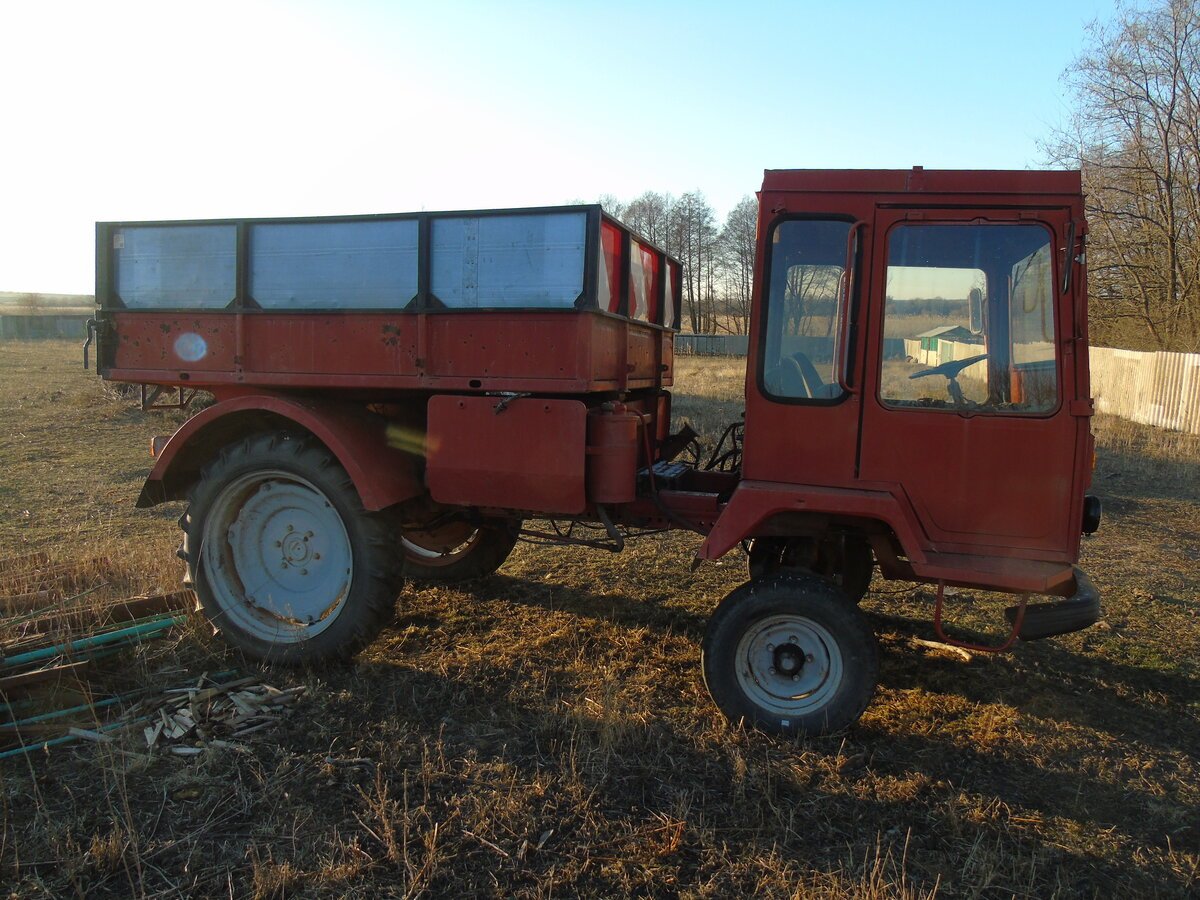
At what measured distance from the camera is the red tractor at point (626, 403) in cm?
345

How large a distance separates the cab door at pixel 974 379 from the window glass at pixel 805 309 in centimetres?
16

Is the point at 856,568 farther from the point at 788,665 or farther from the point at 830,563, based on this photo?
the point at 788,665

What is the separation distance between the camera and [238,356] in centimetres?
426

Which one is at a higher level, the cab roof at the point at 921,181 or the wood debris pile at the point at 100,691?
the cab roof at the point at 921,181

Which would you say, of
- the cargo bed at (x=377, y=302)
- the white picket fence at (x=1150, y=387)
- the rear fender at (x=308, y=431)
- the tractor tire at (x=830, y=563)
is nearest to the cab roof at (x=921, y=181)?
the cargo bed at (x=377, y=302)

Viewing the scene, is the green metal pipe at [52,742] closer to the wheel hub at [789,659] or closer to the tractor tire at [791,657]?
the tractor tire at [791,657]

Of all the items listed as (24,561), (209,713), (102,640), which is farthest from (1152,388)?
(24,561)

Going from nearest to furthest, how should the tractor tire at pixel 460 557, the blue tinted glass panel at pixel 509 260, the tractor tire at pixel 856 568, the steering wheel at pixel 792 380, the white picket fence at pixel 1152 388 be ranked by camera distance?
the steering wheel at pixel 792 380, the blue tinted glass panel at pixel 509 260, the tractor tire at pixel 856 568, the tractor tire at pixel 460 557, the white picket fence at pixel 1152 388

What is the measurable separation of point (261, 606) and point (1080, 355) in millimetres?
4439

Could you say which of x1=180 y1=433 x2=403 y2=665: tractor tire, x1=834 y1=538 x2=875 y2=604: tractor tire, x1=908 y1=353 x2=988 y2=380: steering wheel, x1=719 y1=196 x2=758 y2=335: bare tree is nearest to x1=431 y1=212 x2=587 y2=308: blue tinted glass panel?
x1=180 y1=433 x2=403 y2=665: tractor tire

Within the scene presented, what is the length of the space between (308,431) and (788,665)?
9.33 ft

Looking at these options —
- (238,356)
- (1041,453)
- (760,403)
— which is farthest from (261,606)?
(1041,453)

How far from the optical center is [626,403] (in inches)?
179

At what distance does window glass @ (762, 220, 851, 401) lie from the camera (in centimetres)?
359
